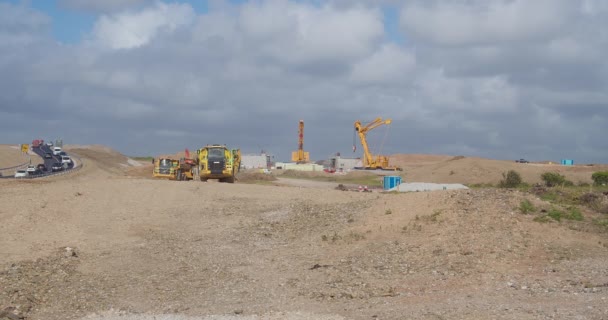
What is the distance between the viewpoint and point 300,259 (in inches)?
670

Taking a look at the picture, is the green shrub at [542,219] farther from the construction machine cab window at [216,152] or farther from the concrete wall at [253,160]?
the concrete wall at [253,160]

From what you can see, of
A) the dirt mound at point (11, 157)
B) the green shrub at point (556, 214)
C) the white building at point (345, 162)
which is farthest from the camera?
the white building at point (345, 162)

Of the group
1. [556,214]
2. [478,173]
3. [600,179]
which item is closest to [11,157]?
[478,173]

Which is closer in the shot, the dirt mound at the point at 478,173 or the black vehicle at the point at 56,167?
the dirt mound at the point at 478,173

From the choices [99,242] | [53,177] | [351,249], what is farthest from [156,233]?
[53,177]

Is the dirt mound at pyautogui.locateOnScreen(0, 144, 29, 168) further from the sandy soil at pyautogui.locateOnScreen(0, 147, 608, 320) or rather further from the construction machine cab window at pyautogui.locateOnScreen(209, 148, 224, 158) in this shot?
the sandy soil at pyautogui.locateOnScreen(0, 147, 608, 320)

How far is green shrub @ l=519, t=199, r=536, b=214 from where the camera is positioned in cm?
1798

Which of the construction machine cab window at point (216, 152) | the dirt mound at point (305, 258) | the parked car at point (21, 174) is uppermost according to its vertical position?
the construction machine cab window at point (216, 152)

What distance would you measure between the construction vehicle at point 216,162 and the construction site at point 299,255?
973 cm

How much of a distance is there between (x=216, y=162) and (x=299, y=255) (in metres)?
20.3

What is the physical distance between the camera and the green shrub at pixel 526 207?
1798 centimetres

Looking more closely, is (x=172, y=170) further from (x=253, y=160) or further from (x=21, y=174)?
(x=253, y=160)

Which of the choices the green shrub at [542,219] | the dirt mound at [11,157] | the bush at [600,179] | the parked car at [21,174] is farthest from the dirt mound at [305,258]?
the dirt mound at [11,157]

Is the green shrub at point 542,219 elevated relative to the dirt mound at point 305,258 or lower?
elevated
